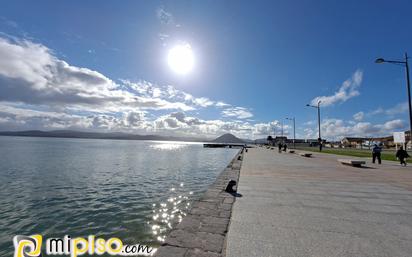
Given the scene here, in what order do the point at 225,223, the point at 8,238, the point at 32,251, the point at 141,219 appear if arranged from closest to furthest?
the point at 225,223 → the point at 32,251 → the point at 8,238 → the point at 141,219

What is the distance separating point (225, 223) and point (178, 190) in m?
6.67

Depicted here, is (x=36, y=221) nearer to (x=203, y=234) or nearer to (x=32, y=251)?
(x=32, y=251)

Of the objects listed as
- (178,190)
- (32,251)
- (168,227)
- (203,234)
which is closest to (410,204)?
(203,234)

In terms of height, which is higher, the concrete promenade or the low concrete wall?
the concrete promenade

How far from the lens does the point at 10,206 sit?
26.6 ft

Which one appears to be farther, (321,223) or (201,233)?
(321,223)

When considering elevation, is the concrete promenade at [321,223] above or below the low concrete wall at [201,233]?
above

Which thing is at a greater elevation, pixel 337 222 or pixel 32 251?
pixel 337 222

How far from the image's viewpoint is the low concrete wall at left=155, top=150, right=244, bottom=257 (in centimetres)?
300

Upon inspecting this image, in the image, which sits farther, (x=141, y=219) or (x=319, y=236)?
(x=141, y=219)

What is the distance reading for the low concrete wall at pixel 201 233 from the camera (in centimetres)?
300

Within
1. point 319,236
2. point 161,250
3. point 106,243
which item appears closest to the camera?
point 161,250

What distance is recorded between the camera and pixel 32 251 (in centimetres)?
471

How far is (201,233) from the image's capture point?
11.9 ft
